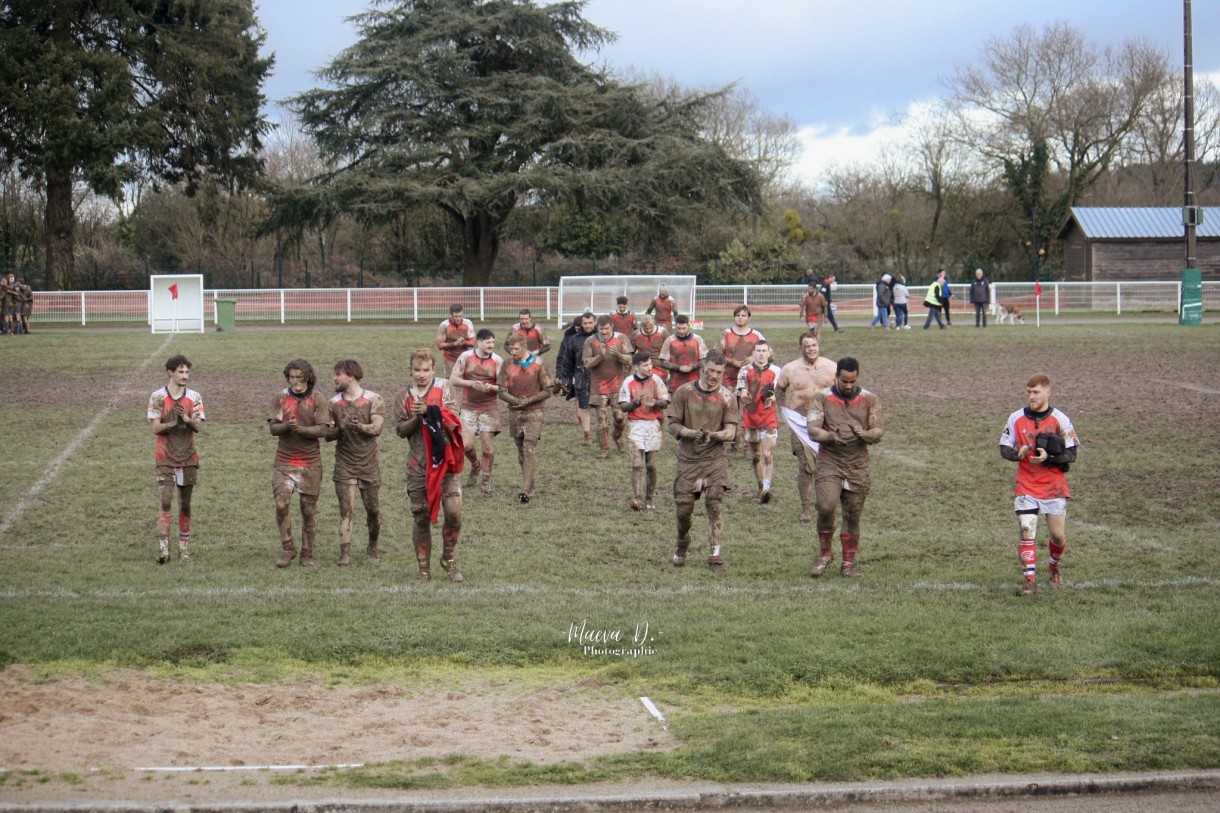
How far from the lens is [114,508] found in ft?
45.2

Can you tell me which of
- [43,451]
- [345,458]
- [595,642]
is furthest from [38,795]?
[43,451]

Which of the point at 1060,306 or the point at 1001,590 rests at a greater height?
the point at 1060,306

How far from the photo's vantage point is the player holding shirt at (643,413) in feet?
41.9

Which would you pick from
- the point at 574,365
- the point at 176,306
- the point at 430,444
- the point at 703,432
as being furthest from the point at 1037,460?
the point at 176,306

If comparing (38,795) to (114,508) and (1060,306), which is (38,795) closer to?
(114,508)

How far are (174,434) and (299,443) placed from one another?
1.12m

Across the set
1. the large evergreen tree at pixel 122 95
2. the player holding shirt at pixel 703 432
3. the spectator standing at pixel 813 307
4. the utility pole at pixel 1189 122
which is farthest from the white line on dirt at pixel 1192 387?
the large evergreen tree at pixel 122 95

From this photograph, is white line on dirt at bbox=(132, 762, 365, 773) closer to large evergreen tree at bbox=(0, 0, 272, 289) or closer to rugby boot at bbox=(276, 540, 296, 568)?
rugby boot at bbox=(276, 540, 296, 568)

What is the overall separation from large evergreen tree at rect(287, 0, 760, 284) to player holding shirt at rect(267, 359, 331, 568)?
38.3 metres

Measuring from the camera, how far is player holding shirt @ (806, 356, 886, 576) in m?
10.4

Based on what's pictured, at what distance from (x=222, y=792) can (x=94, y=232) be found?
207ft

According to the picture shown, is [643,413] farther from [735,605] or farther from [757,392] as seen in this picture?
[735,605]

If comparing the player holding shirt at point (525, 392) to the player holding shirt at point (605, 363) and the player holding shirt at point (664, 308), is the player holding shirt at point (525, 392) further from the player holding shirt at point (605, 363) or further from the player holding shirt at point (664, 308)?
the player holding shirt at point (664, 308)

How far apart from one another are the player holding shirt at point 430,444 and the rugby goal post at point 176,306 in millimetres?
29658
